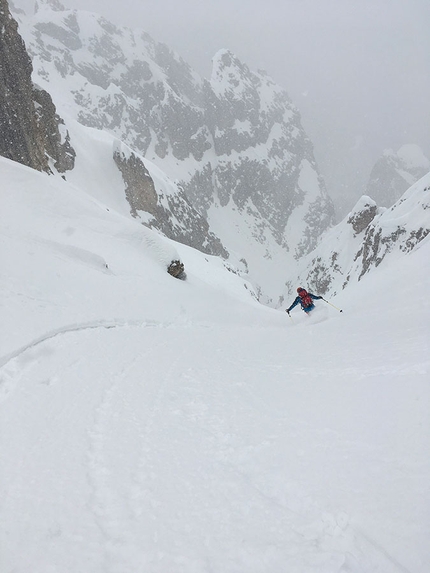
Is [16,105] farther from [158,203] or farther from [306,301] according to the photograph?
[158,203]

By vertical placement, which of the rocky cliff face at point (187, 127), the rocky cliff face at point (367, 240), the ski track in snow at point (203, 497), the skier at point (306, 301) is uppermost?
Result: the rocky cliff face at point (187, 127)

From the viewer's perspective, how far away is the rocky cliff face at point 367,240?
162ft

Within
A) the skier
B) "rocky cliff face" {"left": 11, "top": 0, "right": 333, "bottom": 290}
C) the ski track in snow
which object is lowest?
the ski track in snow

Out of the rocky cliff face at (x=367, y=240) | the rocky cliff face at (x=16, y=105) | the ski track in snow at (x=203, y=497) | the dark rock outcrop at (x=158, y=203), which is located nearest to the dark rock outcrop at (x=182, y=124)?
the rocky cliff face at (x=367, y=240)

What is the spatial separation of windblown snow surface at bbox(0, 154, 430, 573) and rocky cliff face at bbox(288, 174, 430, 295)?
4443 cm

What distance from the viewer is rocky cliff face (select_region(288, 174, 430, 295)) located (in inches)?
1943

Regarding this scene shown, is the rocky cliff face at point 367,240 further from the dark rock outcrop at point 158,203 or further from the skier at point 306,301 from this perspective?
the skier at point 306,301

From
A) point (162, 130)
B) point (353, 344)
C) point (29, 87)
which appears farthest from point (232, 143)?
point (353, 344)

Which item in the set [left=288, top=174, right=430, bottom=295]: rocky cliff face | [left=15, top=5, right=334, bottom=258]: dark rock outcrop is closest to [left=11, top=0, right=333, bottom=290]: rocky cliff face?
[left=15, top=5, right=334, bottom=258]: dark rock outcrop

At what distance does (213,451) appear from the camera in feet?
12.1

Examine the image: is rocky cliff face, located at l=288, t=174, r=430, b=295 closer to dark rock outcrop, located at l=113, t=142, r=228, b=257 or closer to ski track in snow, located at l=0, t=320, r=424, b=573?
dark rock outcrop, located at l=113, t=142, r=228, b=257

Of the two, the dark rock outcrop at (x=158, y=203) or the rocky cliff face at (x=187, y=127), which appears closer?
the dark rock outcrop at (x=158, y=203)

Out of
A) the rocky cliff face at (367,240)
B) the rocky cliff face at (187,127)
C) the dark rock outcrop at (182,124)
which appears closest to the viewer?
the rocky cliff face at (367,240)

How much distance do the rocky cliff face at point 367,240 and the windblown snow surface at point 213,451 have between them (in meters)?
44.4
